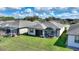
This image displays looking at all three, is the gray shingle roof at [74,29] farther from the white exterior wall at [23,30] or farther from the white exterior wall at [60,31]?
the white exterior wall at [23,30]

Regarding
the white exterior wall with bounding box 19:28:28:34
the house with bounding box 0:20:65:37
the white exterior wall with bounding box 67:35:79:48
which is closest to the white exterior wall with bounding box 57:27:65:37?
the house with bounding box 0:20:65:37

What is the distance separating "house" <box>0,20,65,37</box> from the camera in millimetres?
2609

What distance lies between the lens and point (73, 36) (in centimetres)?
261

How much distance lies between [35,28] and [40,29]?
59 mm

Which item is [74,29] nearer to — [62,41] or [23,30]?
[62,41]

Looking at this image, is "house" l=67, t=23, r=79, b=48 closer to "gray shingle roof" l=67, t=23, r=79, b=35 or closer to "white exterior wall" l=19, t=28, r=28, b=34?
"gray shingle roof" l=67, t=23, r=79, b=35

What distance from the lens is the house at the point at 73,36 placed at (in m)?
2.60

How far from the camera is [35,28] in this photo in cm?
263

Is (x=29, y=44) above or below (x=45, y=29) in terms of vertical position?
below

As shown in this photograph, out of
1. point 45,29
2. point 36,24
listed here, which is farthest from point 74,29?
point 36,24

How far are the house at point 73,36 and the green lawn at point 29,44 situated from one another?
83mm

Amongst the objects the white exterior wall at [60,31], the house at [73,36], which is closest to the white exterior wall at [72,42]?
the house at [73,36]
